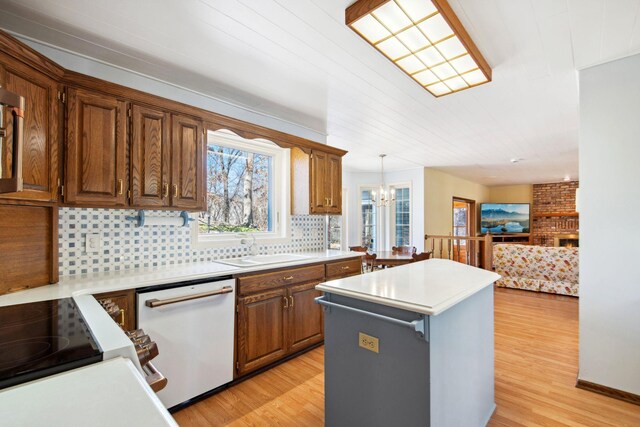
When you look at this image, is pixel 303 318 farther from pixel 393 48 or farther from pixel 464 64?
pixel 464 64

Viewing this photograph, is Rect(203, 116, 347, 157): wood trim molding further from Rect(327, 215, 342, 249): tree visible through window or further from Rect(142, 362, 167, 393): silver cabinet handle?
Rect(327, 215, 342, 249): tree visible through window

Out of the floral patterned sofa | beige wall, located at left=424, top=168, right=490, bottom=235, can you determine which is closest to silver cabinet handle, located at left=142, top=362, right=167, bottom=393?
the floral patterned sofa

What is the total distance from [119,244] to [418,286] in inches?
85.3

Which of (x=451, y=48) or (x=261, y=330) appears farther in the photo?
(x=261, y=330)

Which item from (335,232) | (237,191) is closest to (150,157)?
(237,191)

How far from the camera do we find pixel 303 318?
2.96 meters

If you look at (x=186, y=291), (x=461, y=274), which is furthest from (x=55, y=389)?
(x=461, y=274)

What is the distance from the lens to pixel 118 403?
67cm

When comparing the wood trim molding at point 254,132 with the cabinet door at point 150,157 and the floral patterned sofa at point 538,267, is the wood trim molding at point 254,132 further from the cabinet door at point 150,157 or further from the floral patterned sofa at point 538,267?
the floral patterned sofa at point 538,267

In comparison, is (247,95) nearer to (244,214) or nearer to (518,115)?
(244,214)

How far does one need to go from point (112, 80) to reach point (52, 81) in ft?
1.61

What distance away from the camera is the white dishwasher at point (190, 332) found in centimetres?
197

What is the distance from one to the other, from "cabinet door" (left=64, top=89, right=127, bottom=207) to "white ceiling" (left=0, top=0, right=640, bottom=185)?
15.8 inches

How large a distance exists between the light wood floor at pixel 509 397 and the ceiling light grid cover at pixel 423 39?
2406 millimetres
